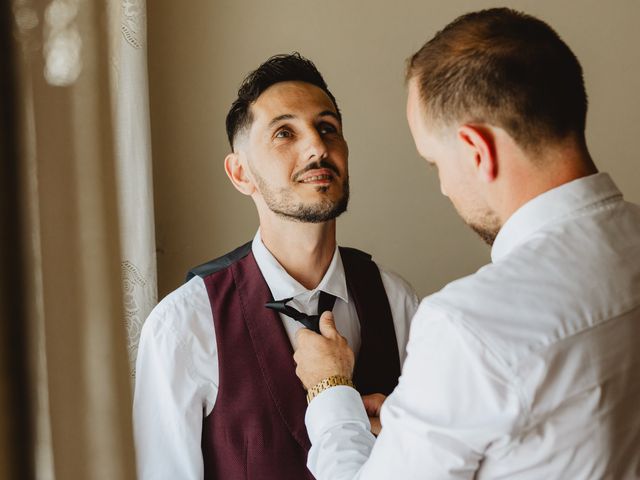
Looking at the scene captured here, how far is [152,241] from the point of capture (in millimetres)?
1754

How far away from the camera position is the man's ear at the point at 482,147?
906 millimetres

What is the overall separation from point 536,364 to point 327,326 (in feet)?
2.07

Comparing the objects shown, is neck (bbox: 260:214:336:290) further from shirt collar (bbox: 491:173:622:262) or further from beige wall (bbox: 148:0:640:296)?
shirt collar (bbox: 491:173:622:262)

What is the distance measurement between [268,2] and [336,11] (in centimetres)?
19

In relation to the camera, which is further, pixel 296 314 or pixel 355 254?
pixel 355 254

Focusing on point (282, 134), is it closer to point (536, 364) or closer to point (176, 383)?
point (176, 383)

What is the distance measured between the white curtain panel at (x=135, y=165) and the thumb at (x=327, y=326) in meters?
0.53

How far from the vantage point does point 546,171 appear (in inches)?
35.5

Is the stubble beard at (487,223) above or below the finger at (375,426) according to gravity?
above

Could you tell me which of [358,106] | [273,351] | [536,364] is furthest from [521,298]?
[358,106]

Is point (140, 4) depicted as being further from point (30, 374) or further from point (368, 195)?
point (30, 374)

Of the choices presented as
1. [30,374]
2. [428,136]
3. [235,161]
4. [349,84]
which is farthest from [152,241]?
[30,374]

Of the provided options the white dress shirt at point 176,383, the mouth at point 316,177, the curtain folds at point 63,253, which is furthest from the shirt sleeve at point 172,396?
the curtain folds at point 63,253

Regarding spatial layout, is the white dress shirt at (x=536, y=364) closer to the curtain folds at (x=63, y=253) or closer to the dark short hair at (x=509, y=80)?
the dark short hair at (x=509, y=80)
